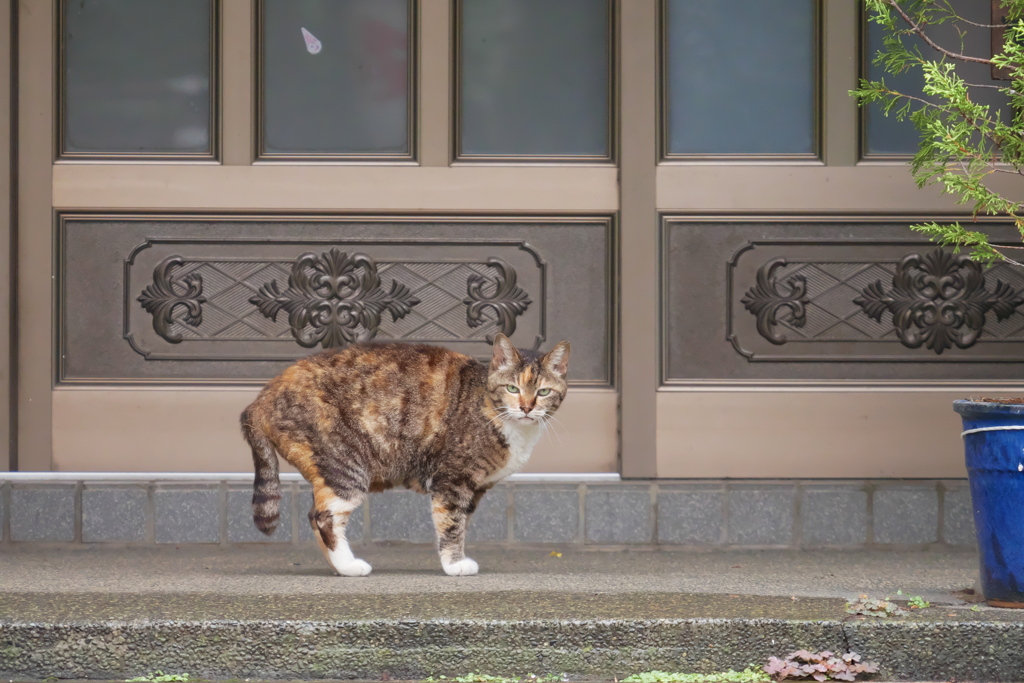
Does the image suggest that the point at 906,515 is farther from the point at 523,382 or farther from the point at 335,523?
the point at 335,523

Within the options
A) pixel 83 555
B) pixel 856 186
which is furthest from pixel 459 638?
pixel 856 186

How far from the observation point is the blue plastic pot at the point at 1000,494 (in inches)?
163

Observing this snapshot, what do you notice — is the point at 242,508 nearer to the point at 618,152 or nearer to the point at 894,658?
the point at 618,152

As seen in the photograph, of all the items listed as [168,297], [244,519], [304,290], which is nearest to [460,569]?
[244,519]

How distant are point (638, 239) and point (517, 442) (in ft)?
5.75


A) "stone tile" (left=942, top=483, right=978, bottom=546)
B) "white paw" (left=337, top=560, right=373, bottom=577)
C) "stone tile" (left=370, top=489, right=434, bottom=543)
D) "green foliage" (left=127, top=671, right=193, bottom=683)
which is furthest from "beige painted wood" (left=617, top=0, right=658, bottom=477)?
"green foliage" (left=127, top=671, right=193, bottom=683)

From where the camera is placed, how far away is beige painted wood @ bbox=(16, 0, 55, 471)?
5988 mm

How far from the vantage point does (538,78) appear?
614cm

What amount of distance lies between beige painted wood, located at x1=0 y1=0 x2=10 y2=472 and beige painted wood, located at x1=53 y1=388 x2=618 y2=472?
0.26 metres

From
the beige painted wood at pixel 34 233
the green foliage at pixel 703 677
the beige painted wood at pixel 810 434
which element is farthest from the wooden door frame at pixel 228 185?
the green foliage at pixel 703 677

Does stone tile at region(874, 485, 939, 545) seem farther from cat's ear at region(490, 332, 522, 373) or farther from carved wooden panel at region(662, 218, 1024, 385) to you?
cat's ear at region(490, 332, 522, 373)

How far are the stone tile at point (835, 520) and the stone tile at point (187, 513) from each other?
3.28 meters

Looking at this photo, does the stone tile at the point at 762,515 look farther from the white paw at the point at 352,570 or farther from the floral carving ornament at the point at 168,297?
the floral carving ornament at the point at 168,297

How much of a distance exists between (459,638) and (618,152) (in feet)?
10.6
